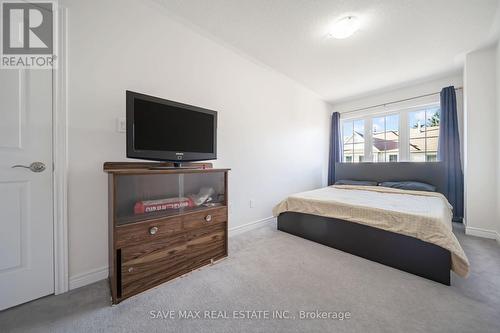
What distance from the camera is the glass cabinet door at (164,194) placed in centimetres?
142

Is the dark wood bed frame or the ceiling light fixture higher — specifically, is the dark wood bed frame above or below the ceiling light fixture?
below

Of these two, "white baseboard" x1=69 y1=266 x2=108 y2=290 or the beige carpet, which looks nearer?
the beige carpet

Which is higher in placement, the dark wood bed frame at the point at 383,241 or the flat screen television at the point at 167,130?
the flat screen television at the point at 167,130

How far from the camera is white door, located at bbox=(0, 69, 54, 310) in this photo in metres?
1.27

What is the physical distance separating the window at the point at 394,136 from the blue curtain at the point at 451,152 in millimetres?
257

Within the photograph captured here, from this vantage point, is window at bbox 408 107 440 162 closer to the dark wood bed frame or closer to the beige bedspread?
the dark wood bed frame

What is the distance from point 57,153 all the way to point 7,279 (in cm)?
88

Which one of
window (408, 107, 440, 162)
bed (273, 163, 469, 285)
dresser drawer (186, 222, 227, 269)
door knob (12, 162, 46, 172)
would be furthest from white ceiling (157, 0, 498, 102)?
dresser drawer (186, 222, 227, 269)

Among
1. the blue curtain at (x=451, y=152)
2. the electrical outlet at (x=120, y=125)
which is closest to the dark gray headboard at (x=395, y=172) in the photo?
the blue curtain at (x=451, y=152)

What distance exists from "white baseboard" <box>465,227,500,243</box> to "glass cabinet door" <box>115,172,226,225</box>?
11.4ft

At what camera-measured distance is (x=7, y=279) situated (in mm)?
1264

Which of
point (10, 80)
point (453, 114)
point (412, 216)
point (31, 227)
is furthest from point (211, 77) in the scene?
point (453, 114)

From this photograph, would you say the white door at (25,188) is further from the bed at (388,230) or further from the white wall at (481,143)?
the white wall at (481,143)

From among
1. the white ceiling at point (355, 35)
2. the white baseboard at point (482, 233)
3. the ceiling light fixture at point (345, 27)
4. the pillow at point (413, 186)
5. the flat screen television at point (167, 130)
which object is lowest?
the white baseboard at point (482, 233)
